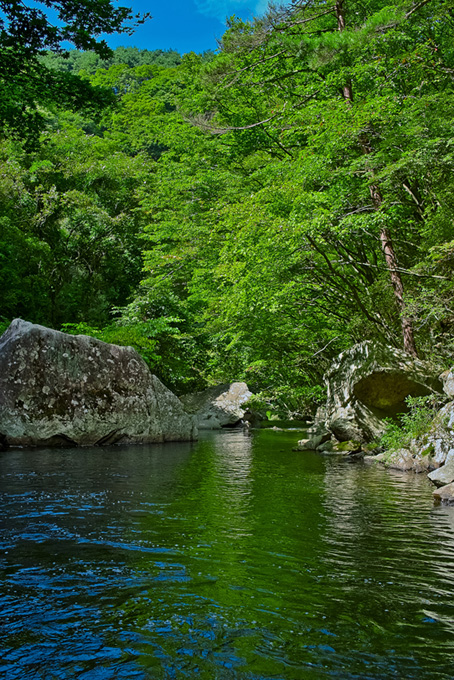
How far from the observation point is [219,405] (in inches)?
995

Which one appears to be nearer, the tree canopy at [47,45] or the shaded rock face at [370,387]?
the tree canopy at [47,45]

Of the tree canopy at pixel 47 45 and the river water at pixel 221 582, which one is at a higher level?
the tree canopy at pixel 47 45

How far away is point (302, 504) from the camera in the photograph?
6945 millimetres

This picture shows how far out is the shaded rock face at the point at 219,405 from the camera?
2438cm

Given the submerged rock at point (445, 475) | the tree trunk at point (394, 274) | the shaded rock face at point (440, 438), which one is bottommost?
the submerged rock at point (445, 475)

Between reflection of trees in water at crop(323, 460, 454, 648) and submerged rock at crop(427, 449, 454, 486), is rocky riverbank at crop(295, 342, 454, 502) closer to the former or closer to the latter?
submerged rock at crop(427, 449, 454, 486)

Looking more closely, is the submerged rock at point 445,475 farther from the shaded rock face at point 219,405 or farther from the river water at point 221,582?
the shaded rock face at point 219,405

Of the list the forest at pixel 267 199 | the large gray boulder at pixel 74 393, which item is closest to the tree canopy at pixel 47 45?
the forest at pixel 267 199

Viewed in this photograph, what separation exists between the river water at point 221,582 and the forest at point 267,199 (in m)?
6.09

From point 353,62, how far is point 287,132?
7.89 ft

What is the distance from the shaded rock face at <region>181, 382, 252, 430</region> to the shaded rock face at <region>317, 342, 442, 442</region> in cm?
990

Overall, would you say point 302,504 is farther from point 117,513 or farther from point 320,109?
point 320,109

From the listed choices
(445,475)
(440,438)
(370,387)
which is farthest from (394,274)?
(445,475)

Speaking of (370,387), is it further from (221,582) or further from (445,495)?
(221,582)
